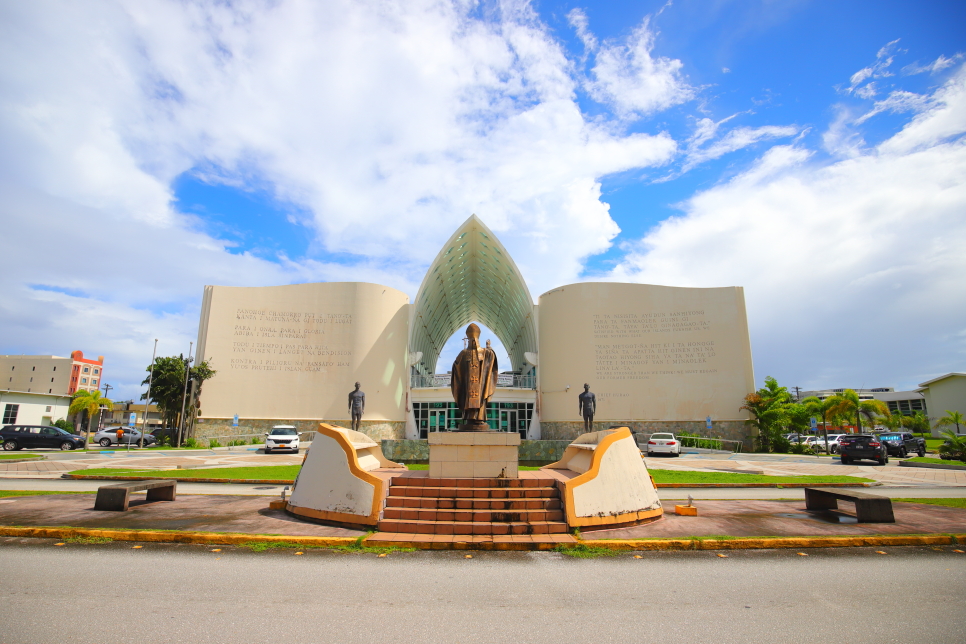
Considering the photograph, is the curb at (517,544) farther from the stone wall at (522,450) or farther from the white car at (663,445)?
the white car at (663,445)

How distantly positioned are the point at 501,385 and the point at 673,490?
22.8 meters

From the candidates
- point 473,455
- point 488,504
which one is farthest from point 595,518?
point 473,455

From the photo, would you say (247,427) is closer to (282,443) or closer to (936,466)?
(282,443)

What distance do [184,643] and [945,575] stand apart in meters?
7.10

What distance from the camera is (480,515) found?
683 cm

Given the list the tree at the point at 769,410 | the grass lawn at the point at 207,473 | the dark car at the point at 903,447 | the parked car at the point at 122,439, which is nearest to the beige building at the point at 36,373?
the parked car at the point at 122,439

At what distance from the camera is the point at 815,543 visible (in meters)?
6.37

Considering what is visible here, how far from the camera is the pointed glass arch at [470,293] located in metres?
34.8

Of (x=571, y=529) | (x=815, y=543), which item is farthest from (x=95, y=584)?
(x=815, y=543)

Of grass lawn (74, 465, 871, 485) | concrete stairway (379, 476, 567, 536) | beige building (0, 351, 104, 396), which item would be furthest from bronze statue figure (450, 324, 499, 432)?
beige building (0, 351, 104, 396)

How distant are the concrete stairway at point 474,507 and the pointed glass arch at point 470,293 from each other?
27202mm

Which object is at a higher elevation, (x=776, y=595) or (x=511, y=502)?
(x=511, y=502)

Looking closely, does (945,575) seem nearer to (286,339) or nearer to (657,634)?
(657,634)

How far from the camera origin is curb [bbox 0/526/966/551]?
6188 millimetres
